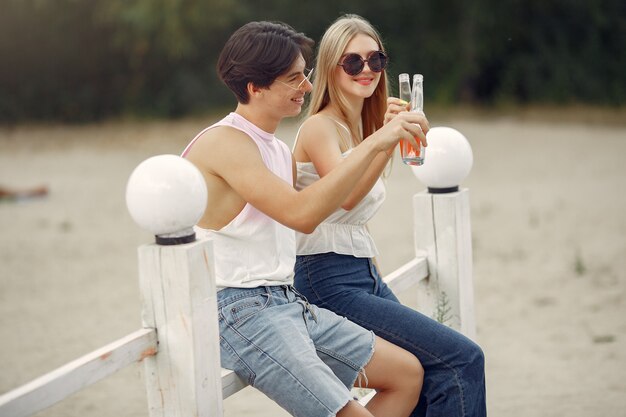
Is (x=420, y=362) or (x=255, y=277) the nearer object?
(x=255, y=277)

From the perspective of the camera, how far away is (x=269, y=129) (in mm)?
2197

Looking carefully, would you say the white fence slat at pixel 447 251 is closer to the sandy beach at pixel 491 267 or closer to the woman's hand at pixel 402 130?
the woman's hand at pixel 402 130

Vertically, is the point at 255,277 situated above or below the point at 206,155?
below

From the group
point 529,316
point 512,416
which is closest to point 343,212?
point 512,416

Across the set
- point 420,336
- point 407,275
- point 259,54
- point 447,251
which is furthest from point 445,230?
point 259,54

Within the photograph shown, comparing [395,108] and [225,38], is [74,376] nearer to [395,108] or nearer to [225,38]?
Result: [395,108]

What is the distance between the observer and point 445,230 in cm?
278

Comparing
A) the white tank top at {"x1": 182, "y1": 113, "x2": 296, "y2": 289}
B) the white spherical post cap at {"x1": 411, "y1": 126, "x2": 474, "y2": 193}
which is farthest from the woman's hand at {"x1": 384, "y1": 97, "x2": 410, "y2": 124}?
the white spherical post cap at {"x1": 411, "y1": 126, "x2": 474, "y2": 193}

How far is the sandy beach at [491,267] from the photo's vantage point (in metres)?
4.02

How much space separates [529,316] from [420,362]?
298cm

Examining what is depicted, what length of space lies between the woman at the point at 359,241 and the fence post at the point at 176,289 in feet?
1.92

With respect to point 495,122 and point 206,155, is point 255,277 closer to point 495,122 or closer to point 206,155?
point 206,155

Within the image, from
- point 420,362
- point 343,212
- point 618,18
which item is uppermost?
point 618,18

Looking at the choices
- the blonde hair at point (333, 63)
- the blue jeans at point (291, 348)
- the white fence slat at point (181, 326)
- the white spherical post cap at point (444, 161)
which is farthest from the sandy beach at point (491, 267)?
the white spherical post cap at point (444, 161)
